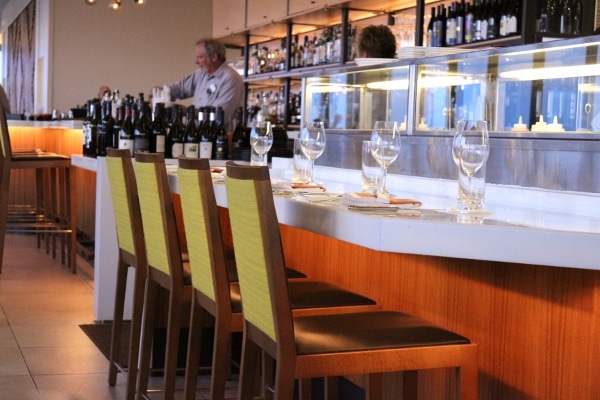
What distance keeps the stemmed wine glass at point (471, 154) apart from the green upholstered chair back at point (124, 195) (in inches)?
58.6

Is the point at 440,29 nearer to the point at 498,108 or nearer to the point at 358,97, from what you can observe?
the point at 358,97

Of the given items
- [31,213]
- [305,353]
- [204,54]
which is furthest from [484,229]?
[31,213]

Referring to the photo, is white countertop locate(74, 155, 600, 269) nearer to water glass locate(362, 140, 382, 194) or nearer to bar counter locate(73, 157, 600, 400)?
bar counter locate(73, 157, 600, 400)

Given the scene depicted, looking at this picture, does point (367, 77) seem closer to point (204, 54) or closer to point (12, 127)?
point (204, 54)

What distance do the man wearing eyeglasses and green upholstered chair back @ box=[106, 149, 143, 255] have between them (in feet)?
10.6

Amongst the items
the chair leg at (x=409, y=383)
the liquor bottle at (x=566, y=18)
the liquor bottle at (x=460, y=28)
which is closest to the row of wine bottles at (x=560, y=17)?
the liquor bottle at (x=566, y=18)

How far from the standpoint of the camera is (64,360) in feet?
13.3

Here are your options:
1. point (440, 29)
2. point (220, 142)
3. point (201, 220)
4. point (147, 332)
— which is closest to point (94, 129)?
point (220, 142)

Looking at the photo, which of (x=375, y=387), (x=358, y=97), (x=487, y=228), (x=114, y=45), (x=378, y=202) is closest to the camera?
(x=487, y=228)

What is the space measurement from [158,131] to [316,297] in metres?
2.69

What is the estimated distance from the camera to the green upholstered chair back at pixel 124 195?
3303 mm

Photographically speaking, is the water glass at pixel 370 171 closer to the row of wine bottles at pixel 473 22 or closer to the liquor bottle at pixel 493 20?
the row of wine bottles at pixel 473 22

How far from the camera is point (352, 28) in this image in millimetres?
7641

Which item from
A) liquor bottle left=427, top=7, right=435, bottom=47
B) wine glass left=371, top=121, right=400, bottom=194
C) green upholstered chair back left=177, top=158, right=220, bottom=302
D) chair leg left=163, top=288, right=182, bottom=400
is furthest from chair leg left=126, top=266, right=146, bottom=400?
liquor bottle left=427, top=7, right=435, bottom=47
